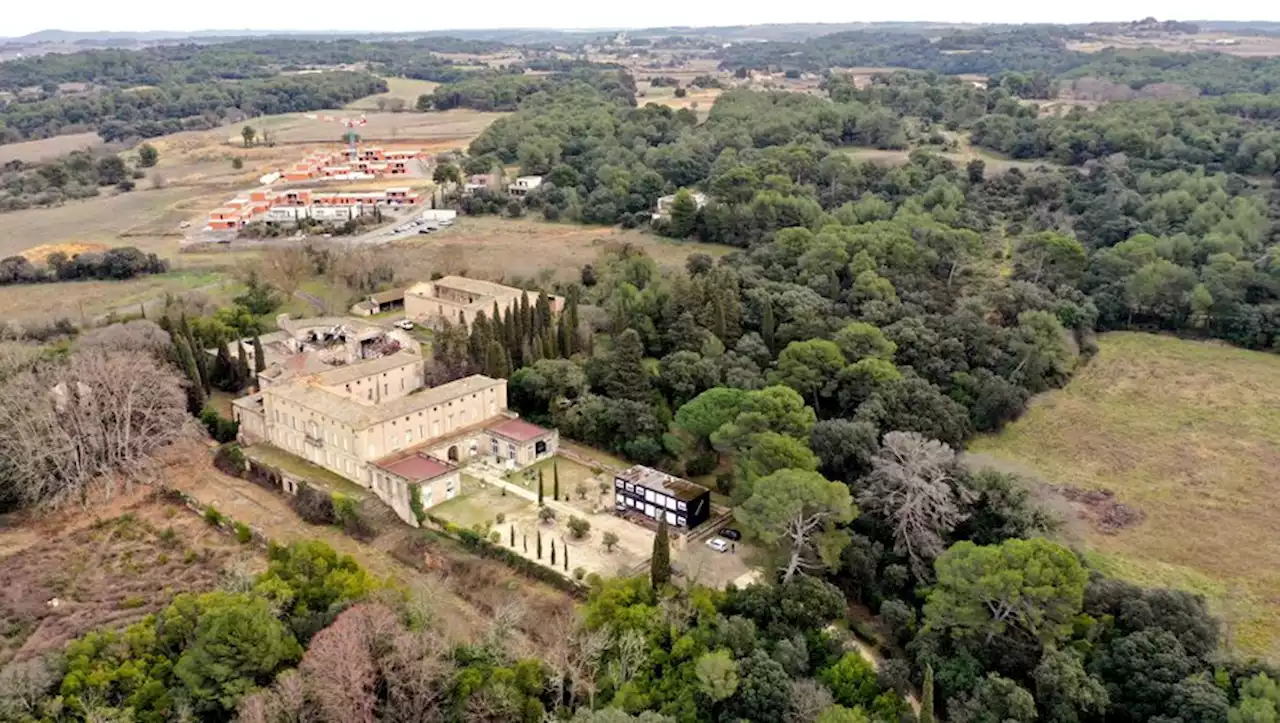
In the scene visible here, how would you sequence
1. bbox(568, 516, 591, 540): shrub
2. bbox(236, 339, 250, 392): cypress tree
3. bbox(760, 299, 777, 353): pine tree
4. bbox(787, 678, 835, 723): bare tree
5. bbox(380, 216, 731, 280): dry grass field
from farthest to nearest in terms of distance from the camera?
bbox(380, 216, 731, 280): dry grass field, bbox(760, 299, 777, 353): pine tree, bbox(236, 339, 250, 392): cypress tree, bbox(568, 516, 591, 540): shrub, bbox(787, 678, 835, 723): bare tree

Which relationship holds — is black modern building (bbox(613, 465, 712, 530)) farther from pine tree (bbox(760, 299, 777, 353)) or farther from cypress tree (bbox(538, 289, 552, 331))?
pine tree (bbox(760, 299, 777, 353))

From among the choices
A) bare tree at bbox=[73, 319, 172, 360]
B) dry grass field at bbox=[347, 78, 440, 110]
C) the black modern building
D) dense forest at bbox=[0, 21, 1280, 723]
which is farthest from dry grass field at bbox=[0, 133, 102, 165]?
the black modern building

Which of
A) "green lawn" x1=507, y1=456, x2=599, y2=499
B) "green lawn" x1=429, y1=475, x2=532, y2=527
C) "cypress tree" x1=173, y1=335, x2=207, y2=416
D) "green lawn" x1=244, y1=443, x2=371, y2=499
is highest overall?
"cypress tree" x1=173, y1=335, x2=207, y2=416

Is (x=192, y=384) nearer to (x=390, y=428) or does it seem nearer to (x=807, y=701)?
(x=390, y=428)

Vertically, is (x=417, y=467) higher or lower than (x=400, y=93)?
lower

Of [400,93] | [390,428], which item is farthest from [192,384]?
[400,93]

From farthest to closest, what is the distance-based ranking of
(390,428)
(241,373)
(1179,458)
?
(241,373)
(1179,458)
(390,428)

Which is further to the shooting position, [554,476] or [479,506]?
[554,476]
